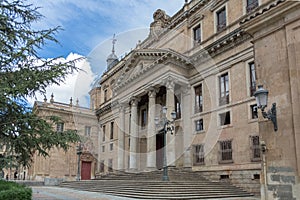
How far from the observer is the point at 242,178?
17281 millimetres

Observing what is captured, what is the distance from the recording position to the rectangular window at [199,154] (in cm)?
2046

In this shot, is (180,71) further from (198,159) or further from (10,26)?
(10,26)

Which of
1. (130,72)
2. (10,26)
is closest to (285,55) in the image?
(10,26)

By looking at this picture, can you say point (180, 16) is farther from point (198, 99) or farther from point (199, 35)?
point (198, 99)

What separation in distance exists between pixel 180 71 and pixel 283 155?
598 inches

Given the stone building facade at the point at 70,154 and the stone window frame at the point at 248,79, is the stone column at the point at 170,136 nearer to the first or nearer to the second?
the stone window frame at the point at 248,79

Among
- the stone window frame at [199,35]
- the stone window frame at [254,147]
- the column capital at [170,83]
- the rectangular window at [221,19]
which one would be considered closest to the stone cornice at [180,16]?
the stone window frame at [199,35]

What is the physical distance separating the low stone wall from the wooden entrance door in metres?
24.7

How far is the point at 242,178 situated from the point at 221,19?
1079 centimetres

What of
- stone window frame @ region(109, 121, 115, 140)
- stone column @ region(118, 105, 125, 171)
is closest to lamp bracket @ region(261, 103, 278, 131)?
stone column @ region(118, 105, 125, 171)

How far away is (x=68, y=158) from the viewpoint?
39562 mm

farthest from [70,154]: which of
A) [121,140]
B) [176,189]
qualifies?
[176,189]

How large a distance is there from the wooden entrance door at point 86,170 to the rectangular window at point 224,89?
2570 centimetres

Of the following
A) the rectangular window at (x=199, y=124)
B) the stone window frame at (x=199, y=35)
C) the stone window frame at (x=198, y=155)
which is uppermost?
the stone window frame at (x=199, y=35)
